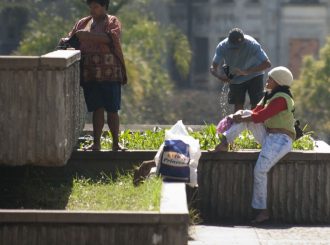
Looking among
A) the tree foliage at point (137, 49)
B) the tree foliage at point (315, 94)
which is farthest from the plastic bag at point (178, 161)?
the tree foliage at point (315, 94)

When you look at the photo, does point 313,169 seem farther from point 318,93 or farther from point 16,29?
point 16,29

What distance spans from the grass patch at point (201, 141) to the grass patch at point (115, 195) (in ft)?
3.98

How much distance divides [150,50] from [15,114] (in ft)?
117

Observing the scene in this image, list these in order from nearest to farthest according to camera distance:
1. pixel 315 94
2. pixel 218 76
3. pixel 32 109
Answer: pixel 32 109
pixel 218 76
pixel 315 94

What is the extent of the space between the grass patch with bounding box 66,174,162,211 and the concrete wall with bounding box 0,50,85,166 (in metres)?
0.54

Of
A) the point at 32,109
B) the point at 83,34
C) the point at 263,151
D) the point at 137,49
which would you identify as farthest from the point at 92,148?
the point at 137,49

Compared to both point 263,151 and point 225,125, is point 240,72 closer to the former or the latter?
point 225,125

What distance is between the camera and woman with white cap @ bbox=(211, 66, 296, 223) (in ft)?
44.5

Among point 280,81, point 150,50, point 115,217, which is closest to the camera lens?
point 115,217

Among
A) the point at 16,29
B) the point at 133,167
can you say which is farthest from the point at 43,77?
the point at 16,29

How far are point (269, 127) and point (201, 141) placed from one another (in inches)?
41.4

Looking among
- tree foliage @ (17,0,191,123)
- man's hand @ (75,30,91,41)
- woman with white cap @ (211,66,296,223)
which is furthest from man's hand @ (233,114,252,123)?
tree foliage @ (17,0,191,123)

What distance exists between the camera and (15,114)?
11625mm

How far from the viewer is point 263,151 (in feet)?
Result: 45.2
